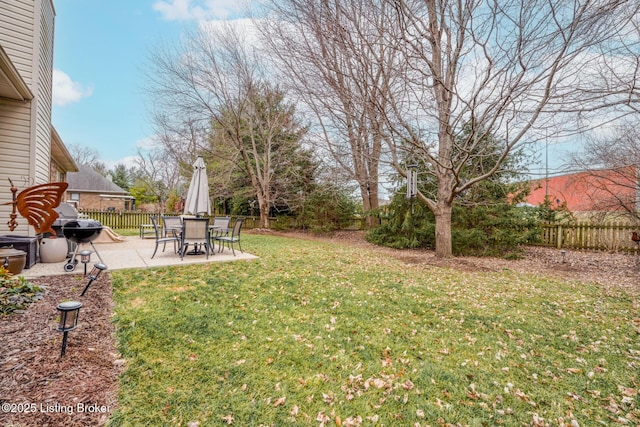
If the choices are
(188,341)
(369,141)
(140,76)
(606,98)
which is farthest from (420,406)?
(140,76)

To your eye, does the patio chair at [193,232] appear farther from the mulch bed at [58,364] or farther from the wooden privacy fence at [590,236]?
the wooden privacy fence at [590,236]

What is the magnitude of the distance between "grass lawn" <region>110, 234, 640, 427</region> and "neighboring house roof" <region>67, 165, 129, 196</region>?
1122 inches

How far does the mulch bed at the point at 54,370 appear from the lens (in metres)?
1.82

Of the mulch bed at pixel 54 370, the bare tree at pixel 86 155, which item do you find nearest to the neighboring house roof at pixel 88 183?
the bare tree at pixel 86 155

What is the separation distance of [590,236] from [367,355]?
36.5ft

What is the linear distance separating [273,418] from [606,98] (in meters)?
7.29

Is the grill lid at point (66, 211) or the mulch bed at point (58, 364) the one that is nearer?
the mulch bed at point (58, 364)

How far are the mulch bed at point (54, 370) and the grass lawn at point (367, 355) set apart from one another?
141mm

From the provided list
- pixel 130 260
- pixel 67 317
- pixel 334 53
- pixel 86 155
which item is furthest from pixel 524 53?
pixel 86 155

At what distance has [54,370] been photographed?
7.18 ft

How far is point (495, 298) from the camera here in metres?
4.55

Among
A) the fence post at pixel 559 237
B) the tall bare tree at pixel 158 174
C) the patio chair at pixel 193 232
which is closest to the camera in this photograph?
the patio chair at pixel 193 232

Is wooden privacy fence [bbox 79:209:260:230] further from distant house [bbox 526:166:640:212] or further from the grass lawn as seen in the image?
distant house [bbox 526:166:640:212]

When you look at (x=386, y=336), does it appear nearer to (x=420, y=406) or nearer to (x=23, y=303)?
(x=420, y=406)
